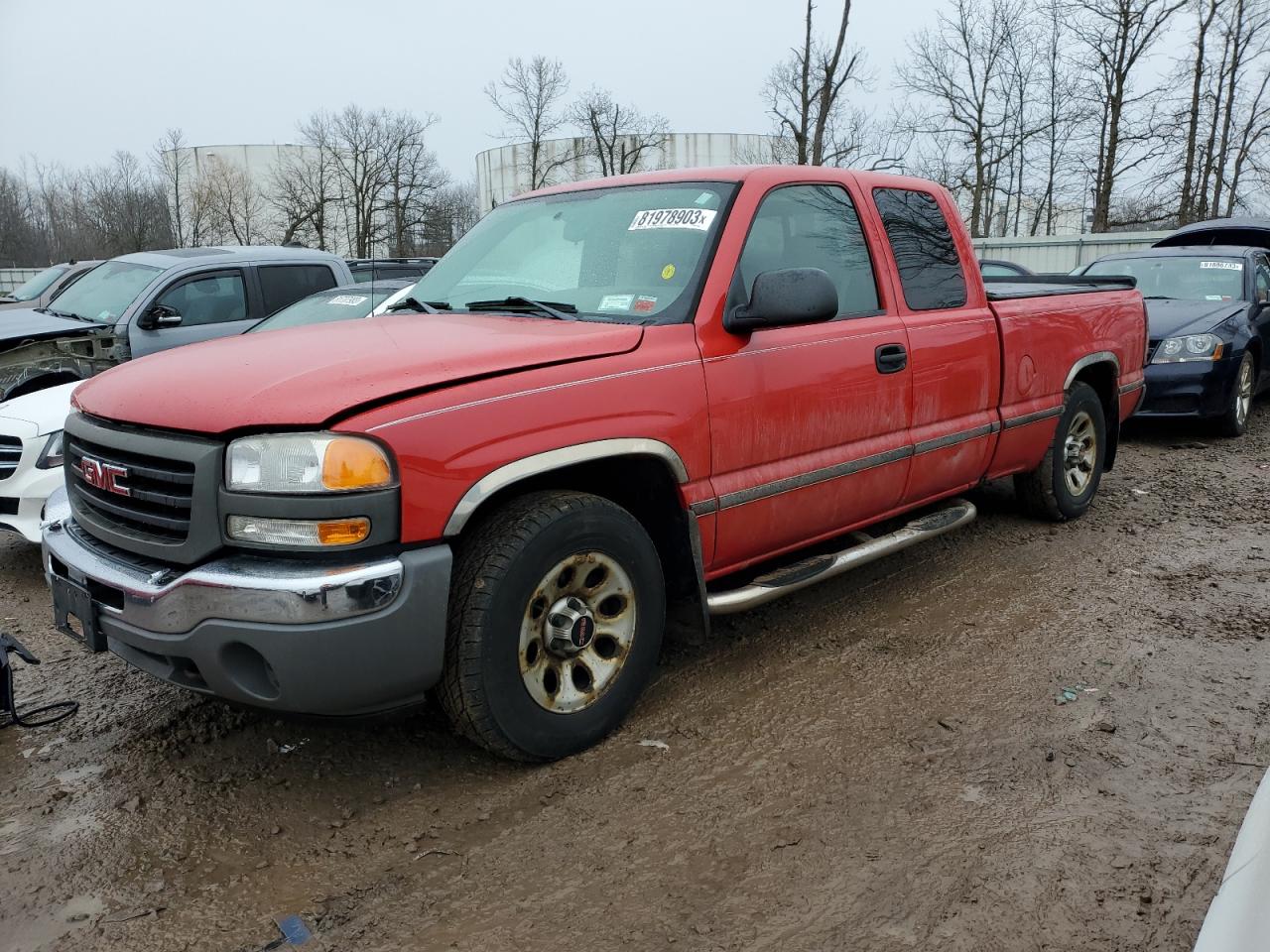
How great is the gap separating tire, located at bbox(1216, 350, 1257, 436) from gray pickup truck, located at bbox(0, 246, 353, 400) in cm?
823

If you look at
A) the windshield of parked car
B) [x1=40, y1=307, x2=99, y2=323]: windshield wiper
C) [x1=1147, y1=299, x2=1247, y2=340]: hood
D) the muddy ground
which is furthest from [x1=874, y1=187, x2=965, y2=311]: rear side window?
the windshield of parked car

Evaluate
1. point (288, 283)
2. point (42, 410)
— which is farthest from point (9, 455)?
point (288, 283)

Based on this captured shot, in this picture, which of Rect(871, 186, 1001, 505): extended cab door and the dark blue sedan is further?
the dark blue sedan

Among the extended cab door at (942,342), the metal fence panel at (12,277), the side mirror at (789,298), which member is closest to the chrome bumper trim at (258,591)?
the side mirror at (789,298)

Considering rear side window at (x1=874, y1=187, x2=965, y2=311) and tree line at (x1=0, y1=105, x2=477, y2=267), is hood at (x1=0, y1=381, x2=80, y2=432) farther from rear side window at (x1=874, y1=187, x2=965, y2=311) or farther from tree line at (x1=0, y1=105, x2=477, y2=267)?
tree line at (x1=0, y1=105, x2=477, y2=267)

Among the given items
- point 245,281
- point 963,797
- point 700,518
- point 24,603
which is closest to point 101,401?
point 700,518

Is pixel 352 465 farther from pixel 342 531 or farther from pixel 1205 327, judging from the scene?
pixel 1205 327

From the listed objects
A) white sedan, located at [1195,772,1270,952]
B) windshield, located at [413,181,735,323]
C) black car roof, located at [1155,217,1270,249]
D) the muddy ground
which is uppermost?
black car roof, located at [1155,217,1270,249]

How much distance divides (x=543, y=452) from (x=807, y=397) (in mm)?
1231

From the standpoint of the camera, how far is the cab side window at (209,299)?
28.0 feet

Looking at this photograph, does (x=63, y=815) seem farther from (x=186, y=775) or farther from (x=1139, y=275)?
(x=1139, y=275)

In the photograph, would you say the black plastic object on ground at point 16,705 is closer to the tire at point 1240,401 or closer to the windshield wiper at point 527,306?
the windshield wiper at point 527,306

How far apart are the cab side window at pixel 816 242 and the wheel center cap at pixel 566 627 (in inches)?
52.4

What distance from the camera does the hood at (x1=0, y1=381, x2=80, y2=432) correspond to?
5102 millimetres
